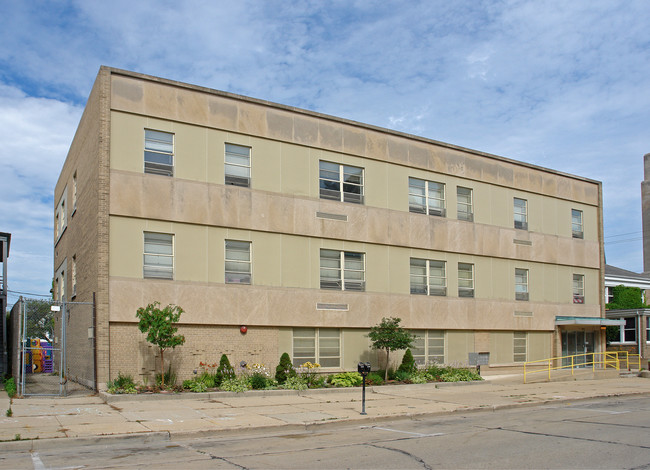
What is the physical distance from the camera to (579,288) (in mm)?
35031

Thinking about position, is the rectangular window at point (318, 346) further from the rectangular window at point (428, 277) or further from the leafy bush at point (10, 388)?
the leafy bush at point (10, 388)

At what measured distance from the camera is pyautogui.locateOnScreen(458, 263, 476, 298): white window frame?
29.6 m

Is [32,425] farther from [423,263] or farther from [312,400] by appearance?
[423,263]

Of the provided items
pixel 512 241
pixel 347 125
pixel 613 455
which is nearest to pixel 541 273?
pixel 512 241

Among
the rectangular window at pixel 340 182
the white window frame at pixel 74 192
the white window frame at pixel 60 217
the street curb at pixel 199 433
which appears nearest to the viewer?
the street curb at pixel 199 433

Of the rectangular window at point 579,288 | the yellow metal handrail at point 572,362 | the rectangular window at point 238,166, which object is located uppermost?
the rectangular window at point 238,166

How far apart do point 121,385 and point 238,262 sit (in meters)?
5.94

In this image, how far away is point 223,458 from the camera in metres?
11.2

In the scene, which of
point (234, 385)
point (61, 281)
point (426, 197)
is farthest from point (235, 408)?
point (61, 281)

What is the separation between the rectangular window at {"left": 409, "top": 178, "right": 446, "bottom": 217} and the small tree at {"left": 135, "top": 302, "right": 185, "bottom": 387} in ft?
Answer: 40.4

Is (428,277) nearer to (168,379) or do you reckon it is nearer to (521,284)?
(521,284)

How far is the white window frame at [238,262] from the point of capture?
23.2 m

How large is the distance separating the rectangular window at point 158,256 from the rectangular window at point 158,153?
220 centimetres

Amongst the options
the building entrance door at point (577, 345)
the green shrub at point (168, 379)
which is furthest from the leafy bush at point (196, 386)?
the building entrance door at point (577, 345)
